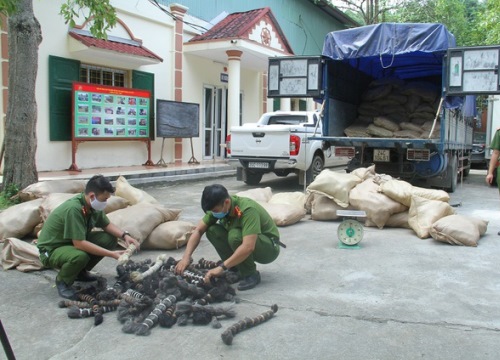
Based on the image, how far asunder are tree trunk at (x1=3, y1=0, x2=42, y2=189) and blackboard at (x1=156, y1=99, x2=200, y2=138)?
18.1 ft

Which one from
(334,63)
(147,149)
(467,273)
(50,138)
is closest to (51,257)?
(467,273)

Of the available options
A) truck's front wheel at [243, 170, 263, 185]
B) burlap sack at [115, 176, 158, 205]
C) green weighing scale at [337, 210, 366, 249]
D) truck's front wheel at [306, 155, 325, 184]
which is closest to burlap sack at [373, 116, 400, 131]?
truck's front wheel at [306, 155, 325, 184]

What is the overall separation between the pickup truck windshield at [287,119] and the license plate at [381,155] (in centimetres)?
299

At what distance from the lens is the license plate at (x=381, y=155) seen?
29.8ft

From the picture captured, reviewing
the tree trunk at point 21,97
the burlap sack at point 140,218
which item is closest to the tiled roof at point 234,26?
the tree trunk at point 21,97

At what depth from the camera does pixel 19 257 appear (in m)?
4.71

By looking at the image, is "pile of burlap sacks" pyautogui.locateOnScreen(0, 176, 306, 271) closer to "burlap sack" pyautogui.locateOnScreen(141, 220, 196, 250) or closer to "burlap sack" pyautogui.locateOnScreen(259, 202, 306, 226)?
"burlap sack" pyautogui.locateOnScreen(141, 220, 196, 250)

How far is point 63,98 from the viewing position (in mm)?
11180

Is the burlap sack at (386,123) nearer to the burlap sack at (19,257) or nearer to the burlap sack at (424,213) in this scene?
the burlap sack at (424,213)

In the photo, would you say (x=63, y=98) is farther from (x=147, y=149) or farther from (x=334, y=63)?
(x=334, y=63)

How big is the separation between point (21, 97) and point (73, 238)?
4449 mm

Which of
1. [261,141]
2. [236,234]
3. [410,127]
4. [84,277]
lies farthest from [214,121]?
[236,234]

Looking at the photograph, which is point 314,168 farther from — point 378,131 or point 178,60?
point 178,60

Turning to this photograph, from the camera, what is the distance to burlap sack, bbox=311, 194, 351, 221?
23.2 feet
